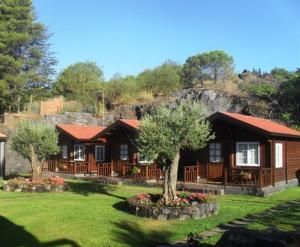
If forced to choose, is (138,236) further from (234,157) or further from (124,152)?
(124,152)

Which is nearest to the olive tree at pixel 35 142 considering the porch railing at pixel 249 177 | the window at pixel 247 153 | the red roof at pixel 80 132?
the red roof at pixel 80 132

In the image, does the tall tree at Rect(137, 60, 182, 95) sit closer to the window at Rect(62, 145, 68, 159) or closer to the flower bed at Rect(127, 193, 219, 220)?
the window at Rect(62, 145, 68, 159)

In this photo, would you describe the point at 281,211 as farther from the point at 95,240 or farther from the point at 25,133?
the point at 25,133

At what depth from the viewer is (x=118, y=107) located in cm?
4681

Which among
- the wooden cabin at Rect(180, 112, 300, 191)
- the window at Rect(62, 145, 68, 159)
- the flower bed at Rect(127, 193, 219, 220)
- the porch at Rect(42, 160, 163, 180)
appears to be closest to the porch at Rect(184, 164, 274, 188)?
the wooden cabin at Rect(180, 112, 300, 191)

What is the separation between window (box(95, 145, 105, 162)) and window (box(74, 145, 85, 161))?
4.14ft

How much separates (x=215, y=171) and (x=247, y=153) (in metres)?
2.14

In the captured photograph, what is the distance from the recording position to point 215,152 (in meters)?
24.0

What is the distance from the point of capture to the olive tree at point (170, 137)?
608 inches

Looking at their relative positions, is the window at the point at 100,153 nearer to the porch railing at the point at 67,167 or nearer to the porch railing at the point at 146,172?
the porch railing at the point at 67,167

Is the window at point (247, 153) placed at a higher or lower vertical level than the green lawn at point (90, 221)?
higher

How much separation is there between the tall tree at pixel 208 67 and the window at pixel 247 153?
36191 millimetres

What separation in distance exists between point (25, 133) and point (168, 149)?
36.8 feet

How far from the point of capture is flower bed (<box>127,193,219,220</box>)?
13.7 metres
